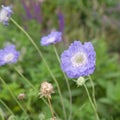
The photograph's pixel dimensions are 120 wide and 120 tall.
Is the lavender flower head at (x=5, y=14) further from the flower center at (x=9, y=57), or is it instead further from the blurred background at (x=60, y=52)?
the blurred background at (x=60, y=52)

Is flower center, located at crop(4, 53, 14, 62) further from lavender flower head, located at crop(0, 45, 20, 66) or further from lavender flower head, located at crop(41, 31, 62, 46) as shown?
lavender flower head, located at crop(41, 31, 62, 46)

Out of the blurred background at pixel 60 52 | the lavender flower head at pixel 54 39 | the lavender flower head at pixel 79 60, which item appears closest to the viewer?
the lavender flower head at pixel 79 60

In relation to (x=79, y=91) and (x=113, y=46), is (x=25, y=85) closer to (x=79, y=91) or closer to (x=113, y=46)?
(x=79, y=91)

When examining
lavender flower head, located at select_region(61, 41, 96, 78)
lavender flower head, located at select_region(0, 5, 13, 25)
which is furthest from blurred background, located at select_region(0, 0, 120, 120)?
lavender flower head, located at select_region(0, 5, 13, 25)

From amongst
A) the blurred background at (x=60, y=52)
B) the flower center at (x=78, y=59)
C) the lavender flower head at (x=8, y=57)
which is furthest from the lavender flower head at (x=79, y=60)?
the lavender flower head at (x=8, y=57)

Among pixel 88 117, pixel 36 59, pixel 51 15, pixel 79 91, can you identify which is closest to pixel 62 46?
pixel 36 59

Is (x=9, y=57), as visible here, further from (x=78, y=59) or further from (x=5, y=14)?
(x=78, y=59)
